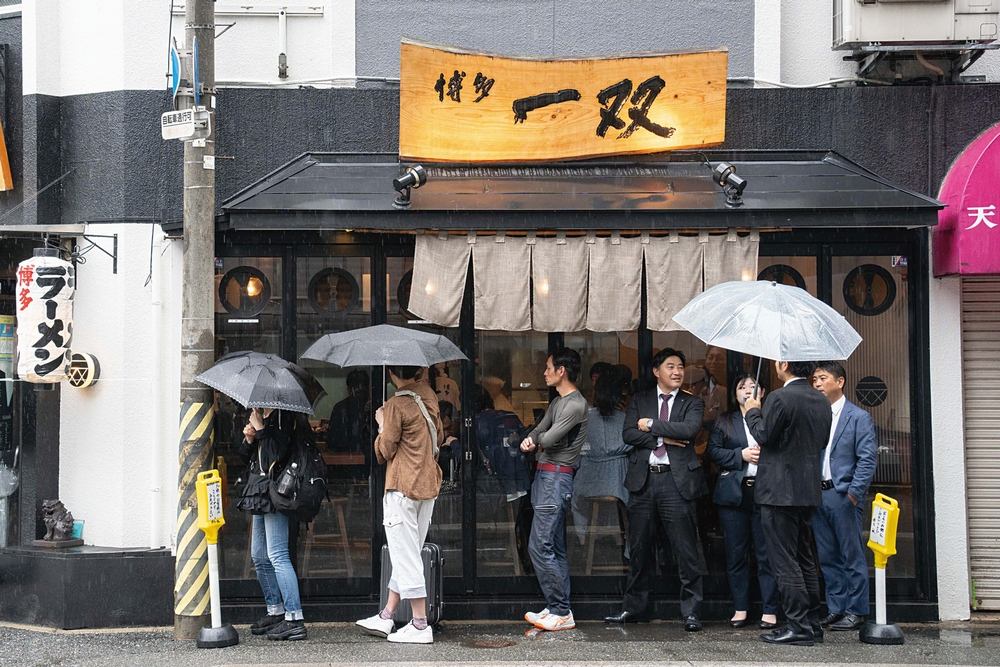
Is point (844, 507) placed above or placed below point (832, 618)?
above

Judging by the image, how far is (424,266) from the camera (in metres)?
9.56

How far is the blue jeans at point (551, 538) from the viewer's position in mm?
9125

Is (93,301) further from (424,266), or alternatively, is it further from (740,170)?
(740,170)

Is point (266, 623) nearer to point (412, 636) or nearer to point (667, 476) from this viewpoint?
point (412, 636)

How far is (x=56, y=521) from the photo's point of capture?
972cm

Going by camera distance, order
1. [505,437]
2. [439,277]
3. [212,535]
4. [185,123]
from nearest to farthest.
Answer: [185,123] → [212,535] → [439,277] → [505,437]

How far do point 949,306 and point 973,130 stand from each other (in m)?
1.66

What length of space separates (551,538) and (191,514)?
9.51 feet

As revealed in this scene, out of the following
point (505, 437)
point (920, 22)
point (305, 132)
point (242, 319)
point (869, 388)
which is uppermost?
point (920, 22)

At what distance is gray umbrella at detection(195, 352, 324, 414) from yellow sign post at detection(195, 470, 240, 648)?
684 mm

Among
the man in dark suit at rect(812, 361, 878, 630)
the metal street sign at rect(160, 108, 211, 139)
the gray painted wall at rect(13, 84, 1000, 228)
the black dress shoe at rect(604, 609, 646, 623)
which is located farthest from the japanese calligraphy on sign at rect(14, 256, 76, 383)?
the man in dark suit at rect(812, 361, 878, 630)

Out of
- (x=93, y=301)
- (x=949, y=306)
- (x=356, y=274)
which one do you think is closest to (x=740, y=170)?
(x=949, y=306)

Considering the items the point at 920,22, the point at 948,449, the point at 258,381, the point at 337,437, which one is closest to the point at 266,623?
the point at 337,437

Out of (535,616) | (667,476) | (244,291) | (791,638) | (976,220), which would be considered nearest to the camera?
(791,638)
